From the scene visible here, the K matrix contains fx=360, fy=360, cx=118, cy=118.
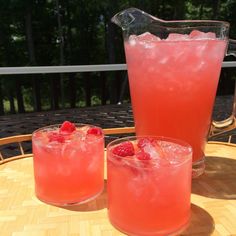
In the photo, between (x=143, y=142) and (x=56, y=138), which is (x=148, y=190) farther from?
(x=56, y=138)

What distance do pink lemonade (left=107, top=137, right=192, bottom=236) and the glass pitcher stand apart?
0.61 feet

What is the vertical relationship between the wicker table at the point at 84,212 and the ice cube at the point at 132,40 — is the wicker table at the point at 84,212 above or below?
below

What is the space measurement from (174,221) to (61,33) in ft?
33.2

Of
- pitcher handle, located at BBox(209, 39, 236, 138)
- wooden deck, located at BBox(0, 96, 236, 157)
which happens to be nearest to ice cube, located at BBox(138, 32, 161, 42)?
pitcher handle, located at BBox(209, 39, 236, 138)

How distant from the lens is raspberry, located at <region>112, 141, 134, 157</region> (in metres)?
0.69

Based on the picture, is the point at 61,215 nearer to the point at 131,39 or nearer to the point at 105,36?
the point at 131,39

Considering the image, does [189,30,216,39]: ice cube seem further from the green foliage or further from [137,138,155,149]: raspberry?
the green foliage

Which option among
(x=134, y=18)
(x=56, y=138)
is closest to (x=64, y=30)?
(x=134, y=18)

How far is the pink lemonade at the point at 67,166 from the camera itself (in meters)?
0.79

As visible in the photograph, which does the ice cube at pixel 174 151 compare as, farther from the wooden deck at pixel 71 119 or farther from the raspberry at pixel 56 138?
the wooden deck at pixel 71 119

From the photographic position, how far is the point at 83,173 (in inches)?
31.4

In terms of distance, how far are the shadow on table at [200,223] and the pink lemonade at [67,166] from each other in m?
0.23

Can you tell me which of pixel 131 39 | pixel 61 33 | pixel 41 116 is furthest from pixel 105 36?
pixel 131 39

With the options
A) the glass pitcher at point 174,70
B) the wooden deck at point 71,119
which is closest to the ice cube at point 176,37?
the glass pitcher at point 174,70
